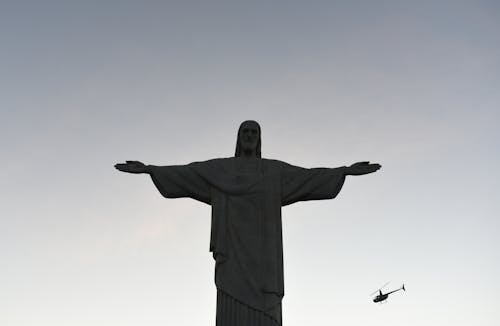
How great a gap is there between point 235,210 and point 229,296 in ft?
5.89

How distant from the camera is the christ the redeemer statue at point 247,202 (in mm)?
11633

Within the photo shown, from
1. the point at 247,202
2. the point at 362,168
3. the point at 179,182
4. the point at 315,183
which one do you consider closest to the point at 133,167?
the point at 179,182

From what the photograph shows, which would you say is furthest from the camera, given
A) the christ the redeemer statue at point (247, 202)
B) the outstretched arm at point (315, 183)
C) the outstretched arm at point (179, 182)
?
the outstretched arm at point (315, 183)

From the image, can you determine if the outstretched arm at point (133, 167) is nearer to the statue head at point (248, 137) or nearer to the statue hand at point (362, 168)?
the statue head at point (248, 137)

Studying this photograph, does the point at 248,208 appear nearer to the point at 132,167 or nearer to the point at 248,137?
the point at 248,137

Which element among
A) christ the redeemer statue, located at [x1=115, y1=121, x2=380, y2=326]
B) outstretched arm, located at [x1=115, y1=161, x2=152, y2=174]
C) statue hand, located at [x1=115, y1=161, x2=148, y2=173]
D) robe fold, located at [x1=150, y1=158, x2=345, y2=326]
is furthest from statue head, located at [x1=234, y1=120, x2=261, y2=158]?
statue hand, located at [x1=115, y1=161, x2=148, y2=173]

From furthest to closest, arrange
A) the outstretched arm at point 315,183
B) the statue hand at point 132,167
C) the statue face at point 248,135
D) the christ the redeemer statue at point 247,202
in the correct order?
1. the statue face at point 248,135
2. the outstretched arm at point 315,183
3. the statue hand at point 132,167
4. the christ the redeemer statue at point 247,202

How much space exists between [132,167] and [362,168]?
15.9ft

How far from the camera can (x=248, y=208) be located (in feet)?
41.0

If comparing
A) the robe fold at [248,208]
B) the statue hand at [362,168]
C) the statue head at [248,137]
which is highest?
the statue head at [248,137]

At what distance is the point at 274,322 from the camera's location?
11.5m

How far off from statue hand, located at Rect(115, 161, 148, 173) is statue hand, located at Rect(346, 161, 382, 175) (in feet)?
14.4

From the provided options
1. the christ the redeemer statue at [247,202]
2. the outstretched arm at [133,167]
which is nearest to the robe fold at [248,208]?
the christ the redeemer statue at [247,202]

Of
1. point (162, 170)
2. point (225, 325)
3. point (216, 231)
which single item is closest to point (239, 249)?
point (216, 231)
